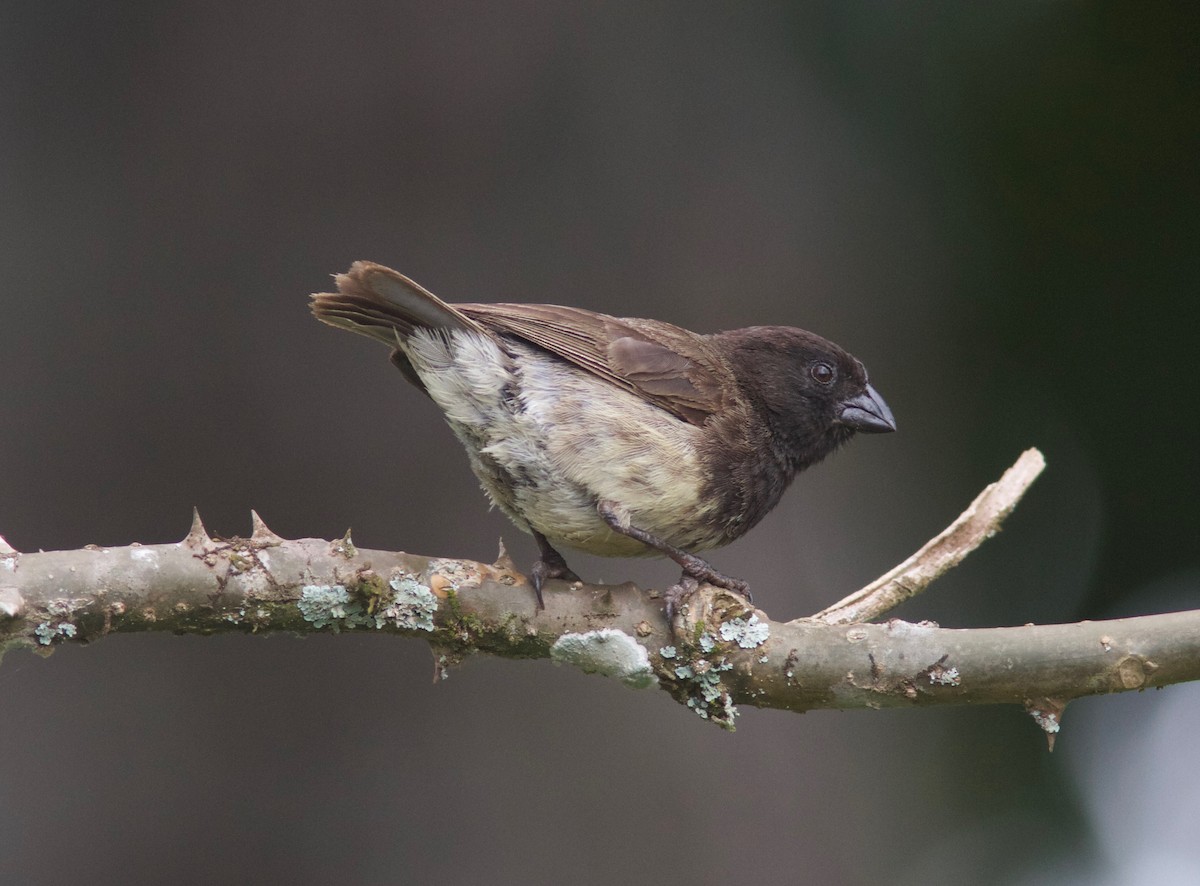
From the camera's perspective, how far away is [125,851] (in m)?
3.76

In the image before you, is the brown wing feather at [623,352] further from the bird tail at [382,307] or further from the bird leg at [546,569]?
the bird leg at [546,569]

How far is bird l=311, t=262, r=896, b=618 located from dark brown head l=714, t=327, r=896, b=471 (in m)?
0.12

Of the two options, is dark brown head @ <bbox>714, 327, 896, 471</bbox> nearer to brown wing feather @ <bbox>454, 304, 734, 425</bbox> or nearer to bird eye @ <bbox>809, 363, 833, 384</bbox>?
bird eye @ <bbox>809, 363, 833, 384</bbox>

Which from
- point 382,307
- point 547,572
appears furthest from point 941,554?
point 382,307

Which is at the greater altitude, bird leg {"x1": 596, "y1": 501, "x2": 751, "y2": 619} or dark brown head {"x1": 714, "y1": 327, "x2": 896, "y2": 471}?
dark brown head {"x1": 714, "y1": 327, "x2": 896, "y2": 471}

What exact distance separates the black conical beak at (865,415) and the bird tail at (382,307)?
1367 millimetres

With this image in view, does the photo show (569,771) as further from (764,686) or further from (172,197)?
(172,197)

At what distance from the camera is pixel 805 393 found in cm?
371

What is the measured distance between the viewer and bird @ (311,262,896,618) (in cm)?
308

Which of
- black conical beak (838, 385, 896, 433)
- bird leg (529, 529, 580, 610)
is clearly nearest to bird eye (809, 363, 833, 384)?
black conical beak (838, 385, 896, 433)

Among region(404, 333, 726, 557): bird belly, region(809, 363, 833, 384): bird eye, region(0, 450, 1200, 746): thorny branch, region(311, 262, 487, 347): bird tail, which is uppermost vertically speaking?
region(311, 262, 487, 347): bird tail

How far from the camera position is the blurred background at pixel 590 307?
12.9 ft

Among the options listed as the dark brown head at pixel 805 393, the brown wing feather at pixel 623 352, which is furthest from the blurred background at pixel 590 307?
the brown wing feather at pixel 623 352

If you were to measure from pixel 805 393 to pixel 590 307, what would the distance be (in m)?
1.35
